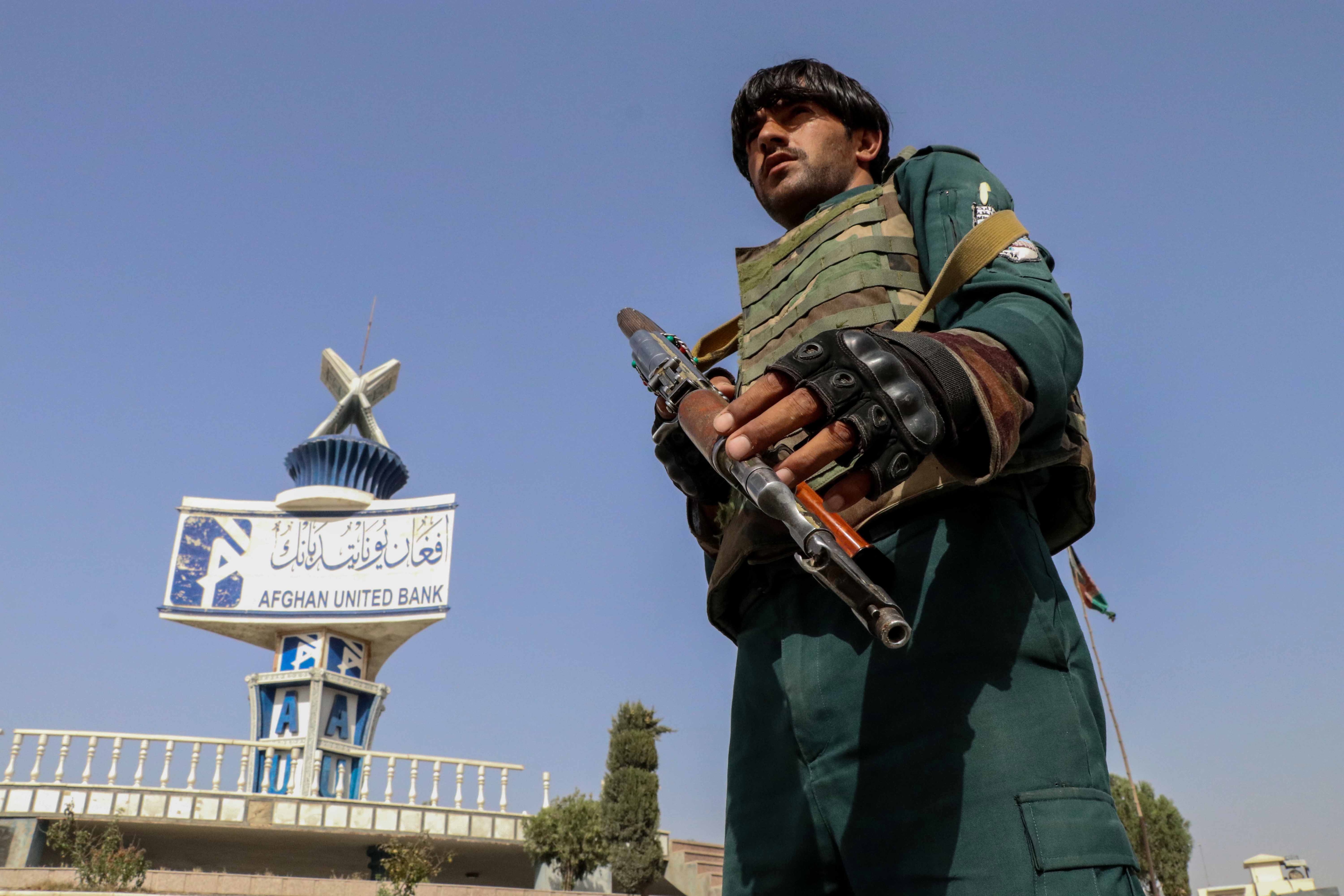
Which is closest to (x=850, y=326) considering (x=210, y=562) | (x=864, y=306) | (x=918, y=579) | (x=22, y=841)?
(x=864, y=306)

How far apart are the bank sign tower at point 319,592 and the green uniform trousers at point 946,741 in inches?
967

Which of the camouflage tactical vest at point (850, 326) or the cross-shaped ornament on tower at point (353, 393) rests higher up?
→ the cross-shaped ornament on tower at point (353, 393)

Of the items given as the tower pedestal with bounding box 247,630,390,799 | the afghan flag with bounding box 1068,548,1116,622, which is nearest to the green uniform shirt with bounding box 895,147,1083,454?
the afghan flag with bounding box 1068,548,1116,622

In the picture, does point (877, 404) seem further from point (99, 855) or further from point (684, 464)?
point (99, 855)

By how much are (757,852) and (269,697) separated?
26.4 meters

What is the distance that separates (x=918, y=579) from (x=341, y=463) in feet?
97.8

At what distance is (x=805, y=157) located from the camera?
2451 mm

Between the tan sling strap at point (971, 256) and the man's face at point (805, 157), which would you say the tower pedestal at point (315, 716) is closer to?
the man's face at point (805, 157)

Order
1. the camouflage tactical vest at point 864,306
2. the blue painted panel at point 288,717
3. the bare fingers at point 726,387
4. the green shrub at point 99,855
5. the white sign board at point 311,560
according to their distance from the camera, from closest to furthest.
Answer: the camouflage tactical vest at point 864,306 < the bare fingers at point 726,387 < the green shrub at point 99,855 < the blue painted panel at point 288,717 < the white sign board at point 311,560

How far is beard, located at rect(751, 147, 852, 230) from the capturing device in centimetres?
245

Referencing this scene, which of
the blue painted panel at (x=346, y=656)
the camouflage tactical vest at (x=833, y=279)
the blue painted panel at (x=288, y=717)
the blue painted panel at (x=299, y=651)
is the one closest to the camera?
the camouflage tactical vest at (x=833, y=279)

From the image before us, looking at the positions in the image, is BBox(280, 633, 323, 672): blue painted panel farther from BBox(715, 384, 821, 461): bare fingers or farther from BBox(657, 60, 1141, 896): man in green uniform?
BBox(715, 384, 821, 461): bare fingers

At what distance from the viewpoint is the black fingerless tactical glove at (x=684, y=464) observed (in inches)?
87.3

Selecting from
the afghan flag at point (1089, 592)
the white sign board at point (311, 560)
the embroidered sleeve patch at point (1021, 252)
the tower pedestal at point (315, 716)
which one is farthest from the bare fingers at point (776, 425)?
the white sign board at point (311, 560)
